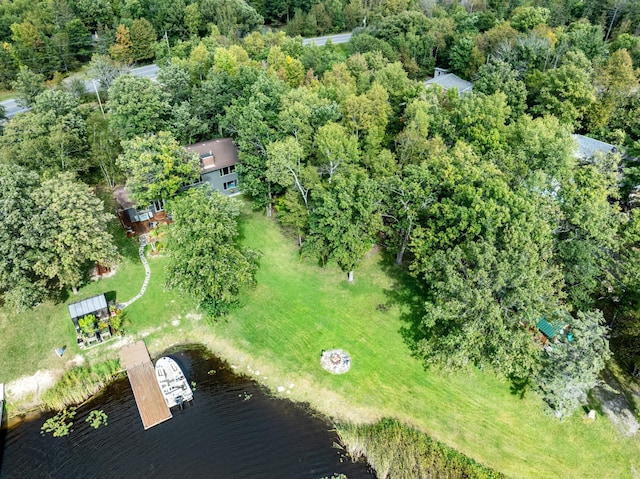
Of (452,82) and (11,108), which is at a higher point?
(452,82)

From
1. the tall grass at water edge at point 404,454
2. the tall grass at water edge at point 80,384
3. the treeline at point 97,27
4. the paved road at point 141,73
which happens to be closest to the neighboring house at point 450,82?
the paved road at point 141,73

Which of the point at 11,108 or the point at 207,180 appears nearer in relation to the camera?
the point at 207,180

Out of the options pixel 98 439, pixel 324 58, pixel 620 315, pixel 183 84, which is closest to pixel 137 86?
pixel 183 84

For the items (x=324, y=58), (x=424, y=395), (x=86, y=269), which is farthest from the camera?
(x=324, y=58)

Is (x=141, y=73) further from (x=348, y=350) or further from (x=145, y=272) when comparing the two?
(x=348, y=350)

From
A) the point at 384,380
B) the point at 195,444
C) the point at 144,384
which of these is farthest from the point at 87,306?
the point at 384,380

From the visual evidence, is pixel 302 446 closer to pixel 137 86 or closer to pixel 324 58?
pixel 137 86

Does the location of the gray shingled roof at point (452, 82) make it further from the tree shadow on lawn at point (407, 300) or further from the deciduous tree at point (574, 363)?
the deciduous tree at point (574, 363)
